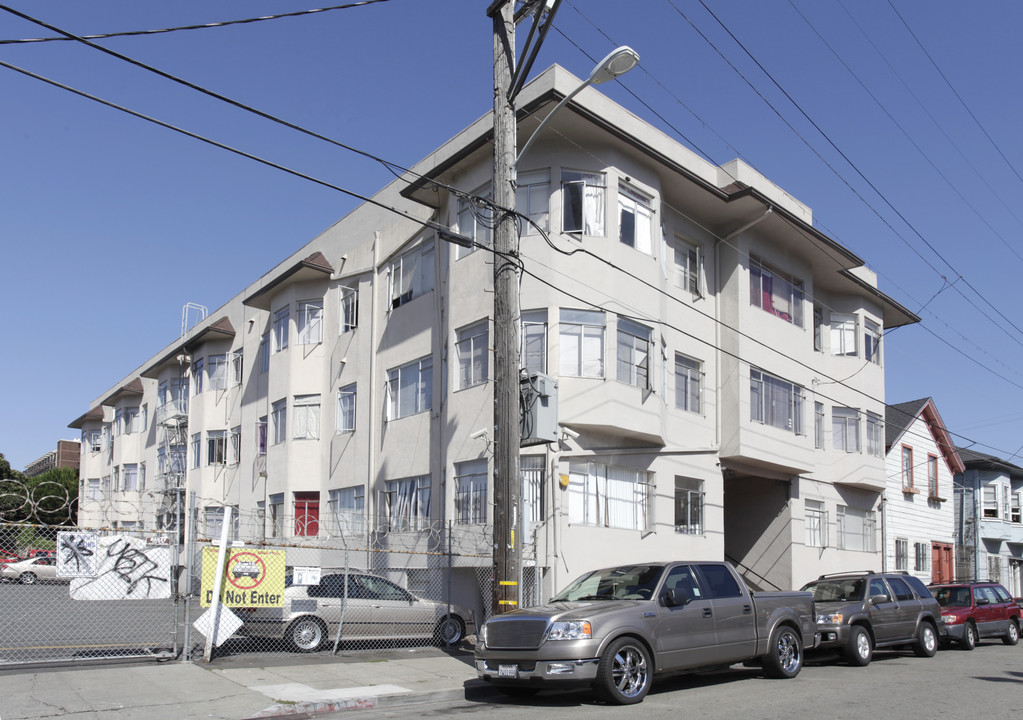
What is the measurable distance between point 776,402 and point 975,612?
7.10m

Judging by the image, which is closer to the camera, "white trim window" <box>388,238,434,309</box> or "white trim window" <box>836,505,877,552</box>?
"white trim window" <box>388,238,434,309</box>

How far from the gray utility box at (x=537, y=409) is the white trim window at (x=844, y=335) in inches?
710

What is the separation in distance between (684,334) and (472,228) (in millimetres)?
5414

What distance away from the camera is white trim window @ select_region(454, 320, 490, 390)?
19672mm

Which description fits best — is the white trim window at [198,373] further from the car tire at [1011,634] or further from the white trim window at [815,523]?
the car tire at [1011,634]

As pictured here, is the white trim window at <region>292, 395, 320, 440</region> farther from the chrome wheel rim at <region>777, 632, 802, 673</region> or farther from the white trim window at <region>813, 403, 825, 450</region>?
the chrome wheel rim at <region>777, 632, 802, 673</region>

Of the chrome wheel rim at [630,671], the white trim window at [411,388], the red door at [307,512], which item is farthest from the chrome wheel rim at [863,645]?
the red door at [307,512]

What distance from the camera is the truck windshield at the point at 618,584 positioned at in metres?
11.6

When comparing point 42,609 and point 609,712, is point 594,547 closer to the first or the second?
point 609,712

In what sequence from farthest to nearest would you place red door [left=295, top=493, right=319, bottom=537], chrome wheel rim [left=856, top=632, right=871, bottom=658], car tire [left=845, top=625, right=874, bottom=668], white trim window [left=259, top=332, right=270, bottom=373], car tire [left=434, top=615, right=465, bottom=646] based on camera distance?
white trim window [left=259, top=332, right=270, bottom=373]
red door [left=295, top=493, right=319, bottom=537]
car tire [left=434, top=615, right=465, bottom=646]
chrome wheel rim [left=856, top=632, right=871, bottom=658]
car tire [left=845, top=625, right=874, bottom=668]

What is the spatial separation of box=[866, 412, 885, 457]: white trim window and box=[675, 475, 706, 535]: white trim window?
9472mm

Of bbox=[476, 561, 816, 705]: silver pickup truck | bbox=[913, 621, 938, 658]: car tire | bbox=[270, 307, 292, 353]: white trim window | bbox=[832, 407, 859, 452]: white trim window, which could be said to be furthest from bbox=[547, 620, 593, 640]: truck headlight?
bbox=[270, 307, 292, 353]: white trim window

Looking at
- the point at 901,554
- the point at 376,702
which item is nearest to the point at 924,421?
the point at 901,554

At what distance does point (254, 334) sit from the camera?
108 ft
